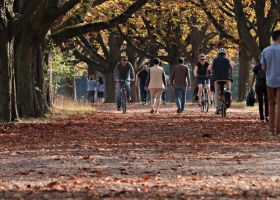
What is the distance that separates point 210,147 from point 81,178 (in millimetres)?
3202

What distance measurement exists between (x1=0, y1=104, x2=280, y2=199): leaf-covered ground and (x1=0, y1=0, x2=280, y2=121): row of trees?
243 cm

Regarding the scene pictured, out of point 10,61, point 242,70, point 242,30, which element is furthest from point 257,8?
point 10,61

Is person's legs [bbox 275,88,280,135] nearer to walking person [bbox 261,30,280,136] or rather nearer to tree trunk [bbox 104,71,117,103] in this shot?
walking person [bbox 261,30,280,136]

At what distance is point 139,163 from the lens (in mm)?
6031

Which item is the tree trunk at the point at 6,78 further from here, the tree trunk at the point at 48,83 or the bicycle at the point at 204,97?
the bicycle at the point at 204,97

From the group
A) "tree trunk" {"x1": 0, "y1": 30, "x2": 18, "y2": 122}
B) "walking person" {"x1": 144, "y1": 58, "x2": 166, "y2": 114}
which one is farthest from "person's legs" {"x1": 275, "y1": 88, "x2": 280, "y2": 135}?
"walking person" {"x1": 144, "y1": 58, "x2": 166, "y2": 114}

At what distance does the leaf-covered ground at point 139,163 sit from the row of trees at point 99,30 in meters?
2.43

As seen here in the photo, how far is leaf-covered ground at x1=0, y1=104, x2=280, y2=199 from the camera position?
4.30 m

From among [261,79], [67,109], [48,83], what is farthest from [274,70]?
[67,109]

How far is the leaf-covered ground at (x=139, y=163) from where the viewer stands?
4.30m

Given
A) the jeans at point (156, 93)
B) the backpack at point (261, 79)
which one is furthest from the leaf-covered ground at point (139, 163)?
the jeans at point (156, 93)

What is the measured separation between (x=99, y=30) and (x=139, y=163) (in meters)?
9.94

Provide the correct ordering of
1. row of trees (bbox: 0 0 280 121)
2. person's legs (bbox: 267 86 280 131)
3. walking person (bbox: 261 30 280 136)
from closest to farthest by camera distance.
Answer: walking person (bbox: 261 30 280 136)
person's legs (bbox: 267 86 280 131)
row of trees (bbox: 0 0 280 121)

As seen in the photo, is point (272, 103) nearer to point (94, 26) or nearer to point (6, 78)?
point (6, 78)
